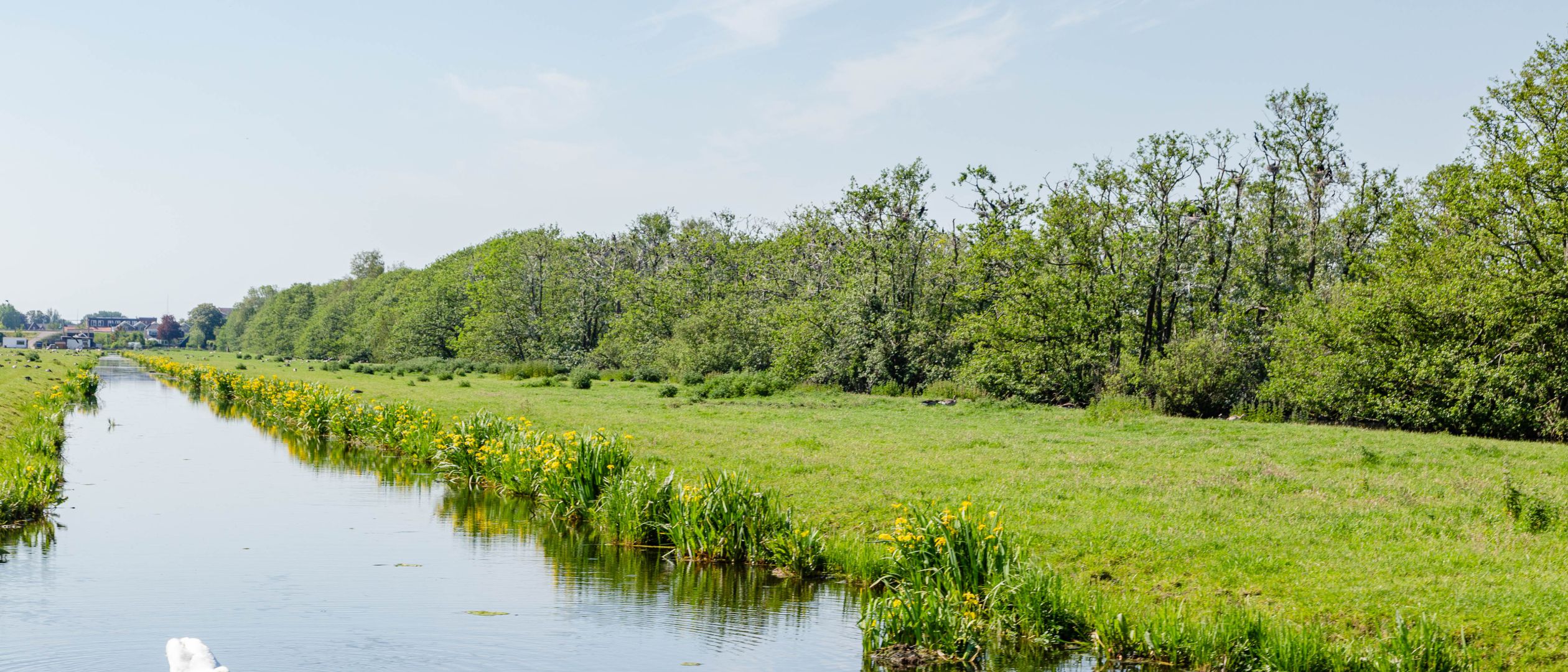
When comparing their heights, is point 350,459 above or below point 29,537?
above

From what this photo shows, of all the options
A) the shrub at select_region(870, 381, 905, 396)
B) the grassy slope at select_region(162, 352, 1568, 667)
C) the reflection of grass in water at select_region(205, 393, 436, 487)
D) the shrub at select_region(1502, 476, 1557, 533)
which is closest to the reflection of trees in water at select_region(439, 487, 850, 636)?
the grassy slope at select_region(162, 352, 1568, 667)

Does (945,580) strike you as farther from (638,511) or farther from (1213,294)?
(1213,294)

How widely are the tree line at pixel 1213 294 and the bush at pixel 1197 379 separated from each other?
8 centimetres

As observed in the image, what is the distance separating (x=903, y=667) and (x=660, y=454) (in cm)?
1348

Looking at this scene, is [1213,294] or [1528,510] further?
[1213,294]

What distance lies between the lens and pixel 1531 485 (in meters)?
18.7

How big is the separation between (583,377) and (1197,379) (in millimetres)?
32159

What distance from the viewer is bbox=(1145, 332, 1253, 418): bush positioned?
38.6 m

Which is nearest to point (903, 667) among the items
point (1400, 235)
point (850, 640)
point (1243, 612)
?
point (850, 640)

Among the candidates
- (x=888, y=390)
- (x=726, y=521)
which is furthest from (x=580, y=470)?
(x=888, y=390)

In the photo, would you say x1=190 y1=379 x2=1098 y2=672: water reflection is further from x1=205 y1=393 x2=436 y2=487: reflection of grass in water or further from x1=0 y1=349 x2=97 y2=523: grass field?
x1=0 y1=349 x2=97 y2=523: grass field

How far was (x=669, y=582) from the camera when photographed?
47.7ft

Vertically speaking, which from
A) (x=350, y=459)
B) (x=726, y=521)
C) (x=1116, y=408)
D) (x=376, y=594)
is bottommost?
(x=376, y=594)

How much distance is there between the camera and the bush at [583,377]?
5725cm
